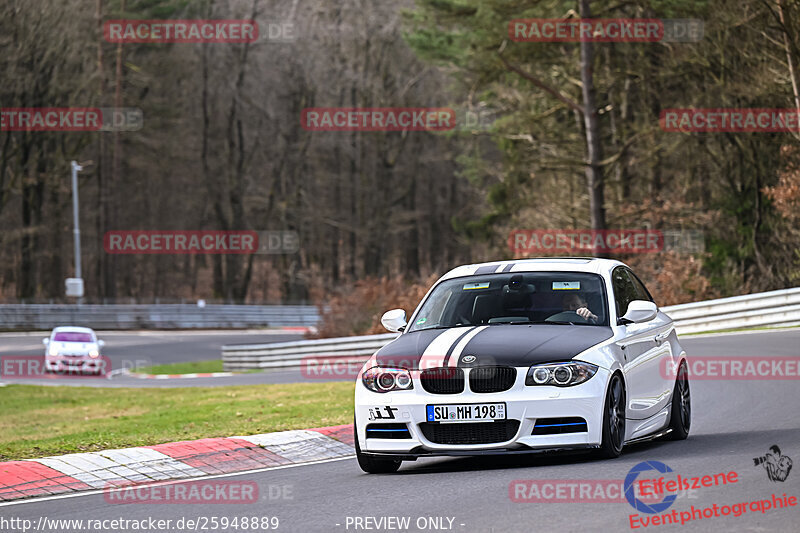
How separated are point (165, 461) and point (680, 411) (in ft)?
15.0

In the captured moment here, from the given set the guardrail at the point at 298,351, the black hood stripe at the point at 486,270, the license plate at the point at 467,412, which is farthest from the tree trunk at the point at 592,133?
the license plate at the point at 467,412

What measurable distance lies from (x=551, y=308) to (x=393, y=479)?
209 centimetres

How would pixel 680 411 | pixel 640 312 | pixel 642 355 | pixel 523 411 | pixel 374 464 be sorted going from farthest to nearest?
1. pixel 680 411
2. pixel 642 355
3. pixel 640 312
4. pixel 374 464
5. pixel 523 411

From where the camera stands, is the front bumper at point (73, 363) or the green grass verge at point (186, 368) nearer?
the front bumper at point (73, 363)

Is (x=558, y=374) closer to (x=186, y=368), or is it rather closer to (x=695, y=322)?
(x=695, y=322)

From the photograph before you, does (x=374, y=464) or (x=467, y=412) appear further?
(x=374, y=464)

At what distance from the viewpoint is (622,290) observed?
11008 millimetres

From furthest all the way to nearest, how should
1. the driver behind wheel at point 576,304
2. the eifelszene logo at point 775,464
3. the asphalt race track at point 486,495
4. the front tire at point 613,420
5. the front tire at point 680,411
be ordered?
the front tire at point 680,411
the driver behind wheel at point 576,304
the front tire at point 613,420
the eifelszene logo at point 775,464
the asphalt race track at point 486,495

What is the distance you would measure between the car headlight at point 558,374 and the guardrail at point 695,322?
17655 millimetres

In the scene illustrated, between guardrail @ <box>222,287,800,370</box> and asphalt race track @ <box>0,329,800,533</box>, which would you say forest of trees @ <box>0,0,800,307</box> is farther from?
asphalt race track @ <box>0,329,800,533</box>

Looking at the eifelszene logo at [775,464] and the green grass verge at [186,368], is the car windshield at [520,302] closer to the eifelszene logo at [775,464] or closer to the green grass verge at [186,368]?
the eifelszene logo at [775,464]

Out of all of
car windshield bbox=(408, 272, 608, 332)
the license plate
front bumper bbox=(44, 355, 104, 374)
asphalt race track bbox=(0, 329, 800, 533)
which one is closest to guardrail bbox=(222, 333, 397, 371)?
front bumper bbox=(44, 355, 104, 374)

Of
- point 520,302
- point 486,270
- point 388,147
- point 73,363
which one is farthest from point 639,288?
point 388,147

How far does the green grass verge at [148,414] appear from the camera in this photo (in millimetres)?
12961
